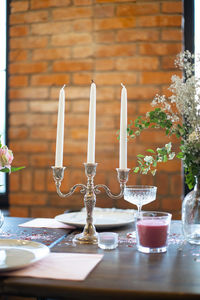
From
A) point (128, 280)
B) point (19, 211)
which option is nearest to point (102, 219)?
point (128, 280)

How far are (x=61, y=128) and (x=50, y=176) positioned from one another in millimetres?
1156

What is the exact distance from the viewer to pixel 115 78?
6.84 ft

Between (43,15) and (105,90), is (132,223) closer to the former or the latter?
(105,90)

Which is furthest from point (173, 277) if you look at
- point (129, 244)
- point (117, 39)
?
point (117, 39)

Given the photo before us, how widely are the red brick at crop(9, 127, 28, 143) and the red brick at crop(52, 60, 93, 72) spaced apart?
41 cm

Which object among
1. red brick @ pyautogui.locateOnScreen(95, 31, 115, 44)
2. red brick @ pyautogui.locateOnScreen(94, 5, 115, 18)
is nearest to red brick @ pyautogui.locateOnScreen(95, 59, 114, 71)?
red brick @ pyautogui.locateOnScreen(95, 31, 115, 44)

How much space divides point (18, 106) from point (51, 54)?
0.38m

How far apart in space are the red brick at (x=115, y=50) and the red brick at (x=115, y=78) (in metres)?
0.11

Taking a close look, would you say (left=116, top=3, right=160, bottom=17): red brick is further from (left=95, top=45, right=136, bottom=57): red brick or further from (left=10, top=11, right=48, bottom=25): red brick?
(left=10, top=11, right=48, bottom=25): red brick

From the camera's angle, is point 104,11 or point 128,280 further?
point 104,11

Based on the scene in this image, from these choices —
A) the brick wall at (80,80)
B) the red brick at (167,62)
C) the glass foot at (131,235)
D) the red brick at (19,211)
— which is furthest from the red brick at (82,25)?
the glass foot at (131,235)

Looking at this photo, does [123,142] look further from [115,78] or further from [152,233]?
[115,78]

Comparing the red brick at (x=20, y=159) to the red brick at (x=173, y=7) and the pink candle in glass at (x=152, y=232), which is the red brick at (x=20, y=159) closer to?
the red brick at (x=173, y=7)

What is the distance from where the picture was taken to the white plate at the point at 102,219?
125 cm
